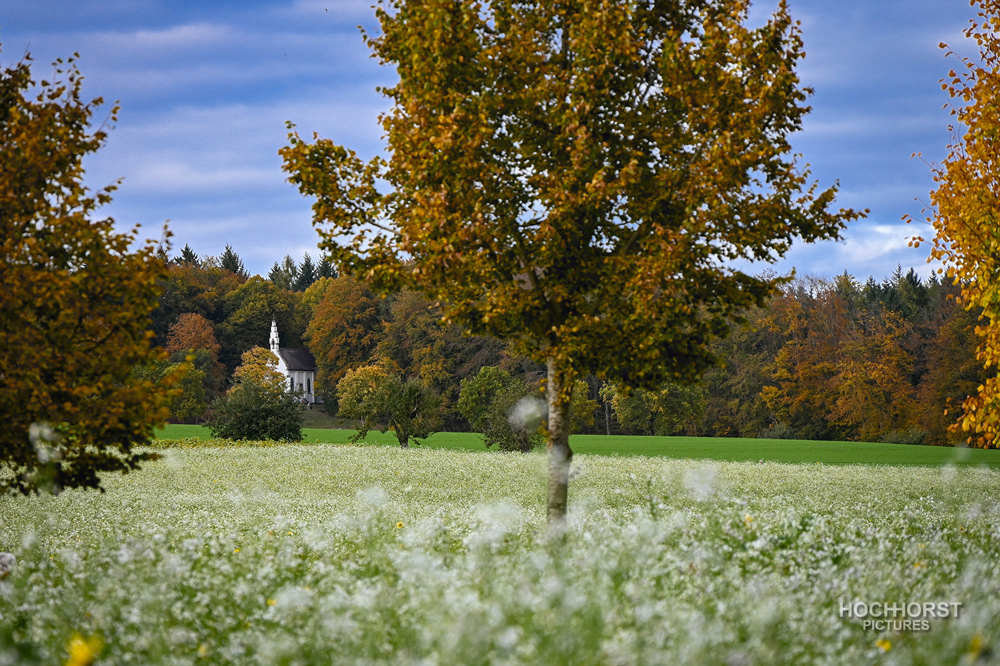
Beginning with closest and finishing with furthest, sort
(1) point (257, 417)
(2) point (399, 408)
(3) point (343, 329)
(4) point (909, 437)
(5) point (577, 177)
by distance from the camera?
(5) point (577, 177) → (2) point (399, 408) → (1) point (257, 417) → (4) point (909, 437) → (3) point (343, 329)

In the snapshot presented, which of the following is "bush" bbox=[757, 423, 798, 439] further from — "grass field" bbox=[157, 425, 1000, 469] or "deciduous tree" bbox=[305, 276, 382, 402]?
"deciduous tree" bbox=[305, 276, 382, 402]

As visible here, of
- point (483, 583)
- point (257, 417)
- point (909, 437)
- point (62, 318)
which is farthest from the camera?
point (909, 437)

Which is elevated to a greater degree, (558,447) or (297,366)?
(297,366)

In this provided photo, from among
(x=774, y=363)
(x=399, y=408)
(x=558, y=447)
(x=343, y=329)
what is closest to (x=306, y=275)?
(x=343, y=329)

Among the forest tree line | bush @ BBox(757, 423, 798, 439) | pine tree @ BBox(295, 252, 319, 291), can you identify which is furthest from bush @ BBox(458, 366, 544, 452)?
pine tree @ BBox(295, 252, 319, 291)

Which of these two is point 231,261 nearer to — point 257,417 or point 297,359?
point 297,359

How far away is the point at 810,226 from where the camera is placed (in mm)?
8523

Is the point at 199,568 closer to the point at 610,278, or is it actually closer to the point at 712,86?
the point at 610,278

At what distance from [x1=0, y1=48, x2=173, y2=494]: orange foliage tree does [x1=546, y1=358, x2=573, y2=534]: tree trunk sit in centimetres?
396

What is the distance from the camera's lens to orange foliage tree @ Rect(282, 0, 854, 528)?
26.2 feet

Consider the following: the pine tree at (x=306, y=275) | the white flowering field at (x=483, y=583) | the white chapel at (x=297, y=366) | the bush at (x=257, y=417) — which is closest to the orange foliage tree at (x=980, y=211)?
the white flowering field at (x=483, y=583)

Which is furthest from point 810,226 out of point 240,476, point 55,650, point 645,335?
point 240,476

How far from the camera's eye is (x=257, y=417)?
2842 cm

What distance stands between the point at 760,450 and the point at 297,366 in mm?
55517
